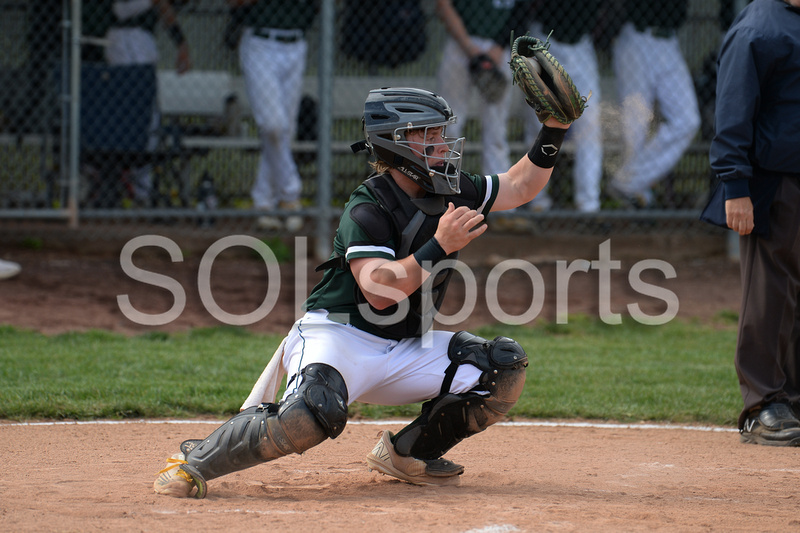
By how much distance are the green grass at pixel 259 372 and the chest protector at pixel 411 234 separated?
Result: 5.39 feet

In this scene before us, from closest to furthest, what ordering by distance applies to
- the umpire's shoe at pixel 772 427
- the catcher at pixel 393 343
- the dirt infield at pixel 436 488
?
the dirt infield at pixel 436 488
the catcher at pixel 393 343
the umpire's shoe at pixel 772 427

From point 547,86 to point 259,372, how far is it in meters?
3.02

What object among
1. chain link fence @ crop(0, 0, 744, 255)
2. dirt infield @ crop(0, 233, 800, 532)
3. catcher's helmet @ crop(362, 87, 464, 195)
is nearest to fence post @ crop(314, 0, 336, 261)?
chain link fence @ crop(0, 0, 744, 255)

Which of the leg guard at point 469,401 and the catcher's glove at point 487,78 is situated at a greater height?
the catcher's glove at point 487,78

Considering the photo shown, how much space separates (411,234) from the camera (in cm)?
351

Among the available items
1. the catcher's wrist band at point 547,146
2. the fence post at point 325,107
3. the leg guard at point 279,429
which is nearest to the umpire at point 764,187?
the catcher's wrist band at point 547,146

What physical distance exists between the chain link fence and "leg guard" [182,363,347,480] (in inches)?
203

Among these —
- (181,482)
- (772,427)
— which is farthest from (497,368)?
(772,427)

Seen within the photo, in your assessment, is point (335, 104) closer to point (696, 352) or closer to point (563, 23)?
point (563, 23)

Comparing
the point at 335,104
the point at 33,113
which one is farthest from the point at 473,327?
the point at 33,113

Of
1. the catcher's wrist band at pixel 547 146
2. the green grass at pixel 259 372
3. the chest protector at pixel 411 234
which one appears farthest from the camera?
the green grass at pixel 259 372

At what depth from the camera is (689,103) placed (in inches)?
344

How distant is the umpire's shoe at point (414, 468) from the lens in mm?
3725

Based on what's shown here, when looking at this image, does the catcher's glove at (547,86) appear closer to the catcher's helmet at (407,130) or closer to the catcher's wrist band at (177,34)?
the catcher's helmet at (407,130)
